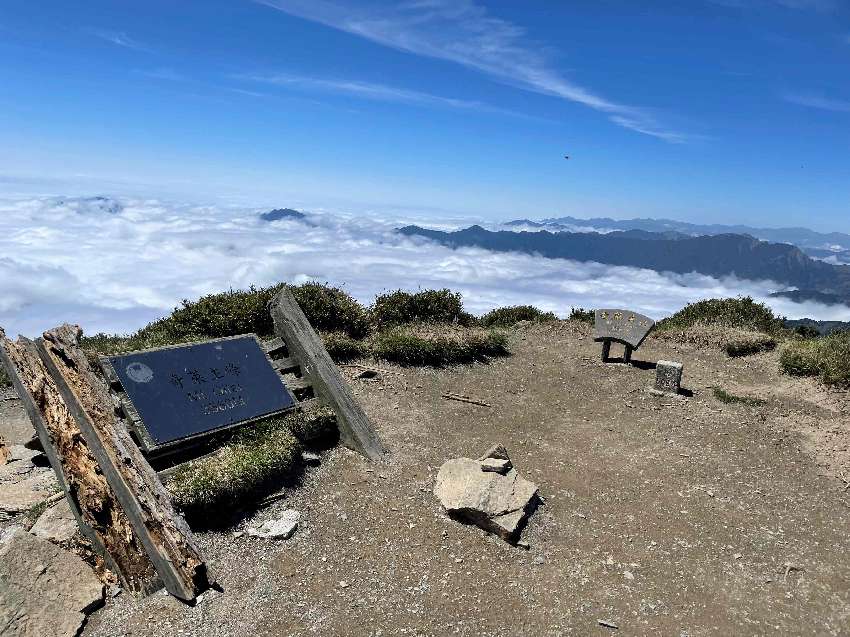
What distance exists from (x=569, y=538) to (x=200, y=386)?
549 centimetres

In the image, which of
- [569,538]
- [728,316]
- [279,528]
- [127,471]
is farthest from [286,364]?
[728,316]

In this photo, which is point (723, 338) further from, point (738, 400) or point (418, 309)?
point (418, 309)

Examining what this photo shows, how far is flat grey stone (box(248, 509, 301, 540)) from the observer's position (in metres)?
6.61

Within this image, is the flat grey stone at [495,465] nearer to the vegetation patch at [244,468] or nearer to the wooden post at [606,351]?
the vegetation patch at [244,468]

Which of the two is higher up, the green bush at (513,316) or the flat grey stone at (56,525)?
the green bush at (513,316)

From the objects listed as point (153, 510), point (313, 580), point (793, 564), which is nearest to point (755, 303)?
point (793, 564)

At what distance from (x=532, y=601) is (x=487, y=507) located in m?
1.35

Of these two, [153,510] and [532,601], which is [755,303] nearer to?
[532,601]

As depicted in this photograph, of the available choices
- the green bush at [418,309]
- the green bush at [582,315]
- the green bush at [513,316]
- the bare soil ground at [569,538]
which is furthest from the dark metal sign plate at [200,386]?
the green bush at [582,315]

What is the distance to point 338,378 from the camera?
941 cm

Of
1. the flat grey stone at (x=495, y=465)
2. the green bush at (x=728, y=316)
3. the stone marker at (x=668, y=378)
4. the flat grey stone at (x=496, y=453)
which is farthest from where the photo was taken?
the green bush at (x=728, y=316)

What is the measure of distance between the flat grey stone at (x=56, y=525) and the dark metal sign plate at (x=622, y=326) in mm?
12389

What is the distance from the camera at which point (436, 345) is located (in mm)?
14016

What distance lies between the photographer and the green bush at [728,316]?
18.2 metres
